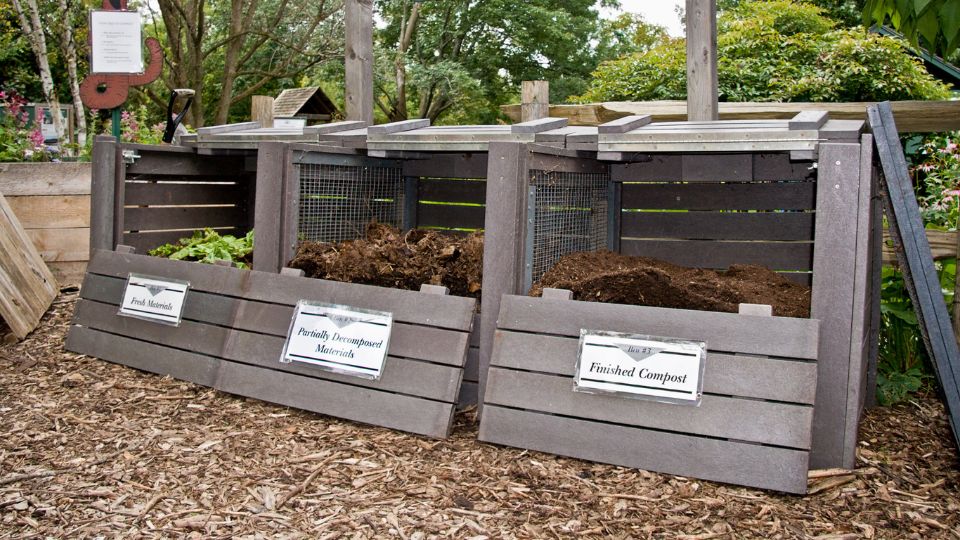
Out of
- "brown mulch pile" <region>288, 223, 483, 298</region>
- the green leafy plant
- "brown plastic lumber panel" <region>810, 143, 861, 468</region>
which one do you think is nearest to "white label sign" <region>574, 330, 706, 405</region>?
"brown plastic lumber panel" <region>810, 143, 861, 468</region>

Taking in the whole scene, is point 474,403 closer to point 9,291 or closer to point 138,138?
point 9,291

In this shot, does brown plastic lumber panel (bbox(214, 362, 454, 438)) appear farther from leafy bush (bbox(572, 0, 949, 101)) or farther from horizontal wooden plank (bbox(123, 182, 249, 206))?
leafy bush (bbox(572, 0, 949, 101))

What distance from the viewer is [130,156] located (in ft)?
16.3

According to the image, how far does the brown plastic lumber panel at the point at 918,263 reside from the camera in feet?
10.6

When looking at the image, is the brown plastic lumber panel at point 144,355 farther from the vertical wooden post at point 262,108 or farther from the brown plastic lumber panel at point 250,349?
the vertical wooden post at point 262,108

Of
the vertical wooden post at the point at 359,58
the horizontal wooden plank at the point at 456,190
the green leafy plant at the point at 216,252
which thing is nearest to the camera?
the green leafy plant at the point at 216,252

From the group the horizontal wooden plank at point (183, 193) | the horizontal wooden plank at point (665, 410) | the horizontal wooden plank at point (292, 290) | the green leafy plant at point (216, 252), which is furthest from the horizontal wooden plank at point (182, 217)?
the horizontal wooden plank at point (665, 410)

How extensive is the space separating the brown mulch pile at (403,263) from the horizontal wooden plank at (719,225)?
1004 mm

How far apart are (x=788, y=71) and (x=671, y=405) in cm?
783

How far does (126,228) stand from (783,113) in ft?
13.2

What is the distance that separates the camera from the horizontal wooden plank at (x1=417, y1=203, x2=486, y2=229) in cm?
509

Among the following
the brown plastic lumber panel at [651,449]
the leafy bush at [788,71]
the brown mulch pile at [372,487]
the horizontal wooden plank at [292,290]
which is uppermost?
the leafy bush at [788,71]

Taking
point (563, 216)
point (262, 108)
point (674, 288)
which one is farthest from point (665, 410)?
point (262, 108)

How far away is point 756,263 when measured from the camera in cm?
438
